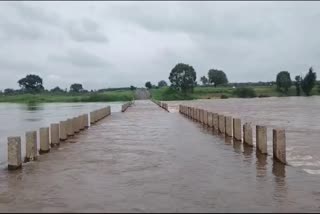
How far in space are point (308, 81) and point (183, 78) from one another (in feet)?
145

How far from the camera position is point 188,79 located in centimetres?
16688

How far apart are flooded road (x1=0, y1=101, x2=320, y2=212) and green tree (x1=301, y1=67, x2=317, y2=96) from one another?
158082 millimetres

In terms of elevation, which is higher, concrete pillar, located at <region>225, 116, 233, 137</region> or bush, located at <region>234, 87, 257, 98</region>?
bush, located at <region>234, 87, 257, 98</region>

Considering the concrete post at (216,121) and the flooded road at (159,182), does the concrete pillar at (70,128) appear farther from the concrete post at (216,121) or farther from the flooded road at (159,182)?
the concrete post at (216,121)

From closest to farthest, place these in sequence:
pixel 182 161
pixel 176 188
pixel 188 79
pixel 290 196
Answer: pixel 290 196, pixel 176 188, pixel 182 161, pixel 188 79

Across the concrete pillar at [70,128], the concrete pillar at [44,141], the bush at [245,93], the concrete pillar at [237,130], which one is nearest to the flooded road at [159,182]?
the concrete pillar at [44,141]

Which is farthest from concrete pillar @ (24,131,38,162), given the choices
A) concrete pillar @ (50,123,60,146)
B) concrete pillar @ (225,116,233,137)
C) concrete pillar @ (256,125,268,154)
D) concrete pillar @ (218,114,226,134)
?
concrete pillar @ (218,114,226,134)

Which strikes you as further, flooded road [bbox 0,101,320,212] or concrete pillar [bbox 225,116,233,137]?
concrete pillar [bbox 225,116,233,137]

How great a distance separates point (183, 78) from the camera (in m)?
168

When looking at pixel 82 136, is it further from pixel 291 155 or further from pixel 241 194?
pixel 241 194

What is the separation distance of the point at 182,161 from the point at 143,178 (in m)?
3.01

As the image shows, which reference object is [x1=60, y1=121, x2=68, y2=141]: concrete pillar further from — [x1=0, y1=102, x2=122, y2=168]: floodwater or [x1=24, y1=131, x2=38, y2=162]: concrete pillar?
[x1=24, y1=131, x2=38, y2=162]: concrete pillar

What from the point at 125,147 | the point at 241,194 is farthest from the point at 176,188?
the point at 125,147

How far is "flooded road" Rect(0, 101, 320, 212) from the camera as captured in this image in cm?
968
